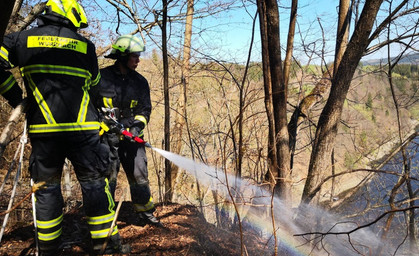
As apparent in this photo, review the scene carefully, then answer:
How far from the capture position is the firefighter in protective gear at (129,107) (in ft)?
10.5

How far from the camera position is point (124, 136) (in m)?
3.27

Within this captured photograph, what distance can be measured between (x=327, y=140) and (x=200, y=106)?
191 inches

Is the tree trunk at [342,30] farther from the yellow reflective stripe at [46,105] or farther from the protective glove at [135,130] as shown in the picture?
the yellow reflective stripe at [46,105]

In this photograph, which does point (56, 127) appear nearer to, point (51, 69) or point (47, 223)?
point (51, 69)

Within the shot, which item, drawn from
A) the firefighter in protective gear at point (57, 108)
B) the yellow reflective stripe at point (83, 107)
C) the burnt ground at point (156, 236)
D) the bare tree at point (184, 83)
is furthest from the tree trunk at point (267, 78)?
the bare tree at point (184, 83)

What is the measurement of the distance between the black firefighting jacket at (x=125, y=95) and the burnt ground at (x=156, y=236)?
133 centimetres

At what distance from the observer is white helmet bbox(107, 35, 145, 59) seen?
3185 mm

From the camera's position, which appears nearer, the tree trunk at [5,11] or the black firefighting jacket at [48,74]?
the tree trunk at [5,11]

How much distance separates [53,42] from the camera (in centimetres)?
227

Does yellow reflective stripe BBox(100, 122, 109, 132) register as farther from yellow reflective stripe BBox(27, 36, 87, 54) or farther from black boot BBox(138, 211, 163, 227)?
black boot BBox(138, 211, 163, 227)

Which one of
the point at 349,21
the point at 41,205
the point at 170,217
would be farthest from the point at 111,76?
the point at 349,21

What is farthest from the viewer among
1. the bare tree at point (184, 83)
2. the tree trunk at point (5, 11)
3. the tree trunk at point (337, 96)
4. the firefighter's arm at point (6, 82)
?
the bare tree at point (184, 83)

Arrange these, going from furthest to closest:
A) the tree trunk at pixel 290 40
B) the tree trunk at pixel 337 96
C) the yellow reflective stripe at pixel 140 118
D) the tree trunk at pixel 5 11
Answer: the tree trunk at pixel 290 40 → the tree trunk at pixel 337 96 → the yellow reflective stripe at pixel 140 118 → the tree trunk at pixel 5 11

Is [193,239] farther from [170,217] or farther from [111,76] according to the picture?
[111,76]
